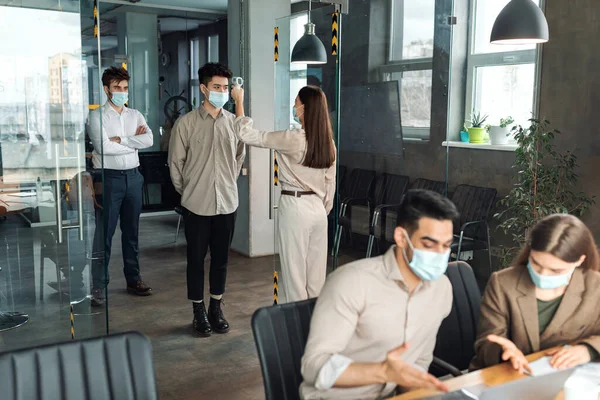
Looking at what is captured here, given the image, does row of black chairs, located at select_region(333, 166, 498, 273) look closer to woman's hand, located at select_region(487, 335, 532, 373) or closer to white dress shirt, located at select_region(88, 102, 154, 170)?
white dress shirt, located at select_region(88, 102, 154, 170)

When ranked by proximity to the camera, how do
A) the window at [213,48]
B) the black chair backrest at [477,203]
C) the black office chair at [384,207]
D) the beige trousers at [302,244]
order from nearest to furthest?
the beige trousers at [302,244] → the black office chair at [384,207] → the black chair backrest at [477,203] → the window at [213,48]

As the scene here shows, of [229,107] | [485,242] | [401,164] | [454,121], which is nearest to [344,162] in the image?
[401,164]

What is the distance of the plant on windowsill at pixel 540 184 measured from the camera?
16.4ft

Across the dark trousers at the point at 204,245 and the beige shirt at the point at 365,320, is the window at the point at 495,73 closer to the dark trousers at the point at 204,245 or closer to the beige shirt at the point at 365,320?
the dark trousers at the point at 204,245

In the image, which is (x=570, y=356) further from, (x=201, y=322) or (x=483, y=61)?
(x=483, y=61)

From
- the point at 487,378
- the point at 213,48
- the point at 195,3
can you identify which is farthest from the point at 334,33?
the point at 213,48

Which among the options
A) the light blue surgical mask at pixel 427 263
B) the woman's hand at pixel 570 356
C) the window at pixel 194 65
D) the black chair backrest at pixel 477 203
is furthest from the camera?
the window at pixel 194 65

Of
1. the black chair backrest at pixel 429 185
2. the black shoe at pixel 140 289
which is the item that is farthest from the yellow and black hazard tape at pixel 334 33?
the black shoe at pixel 140 289

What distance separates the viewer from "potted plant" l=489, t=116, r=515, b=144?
580cm

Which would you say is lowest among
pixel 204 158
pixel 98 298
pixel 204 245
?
pixel 98 298

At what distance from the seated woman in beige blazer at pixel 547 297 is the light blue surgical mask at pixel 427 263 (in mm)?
446

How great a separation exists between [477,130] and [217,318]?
293 cm

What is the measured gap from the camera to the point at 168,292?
5.66m

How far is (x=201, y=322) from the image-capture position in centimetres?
459
